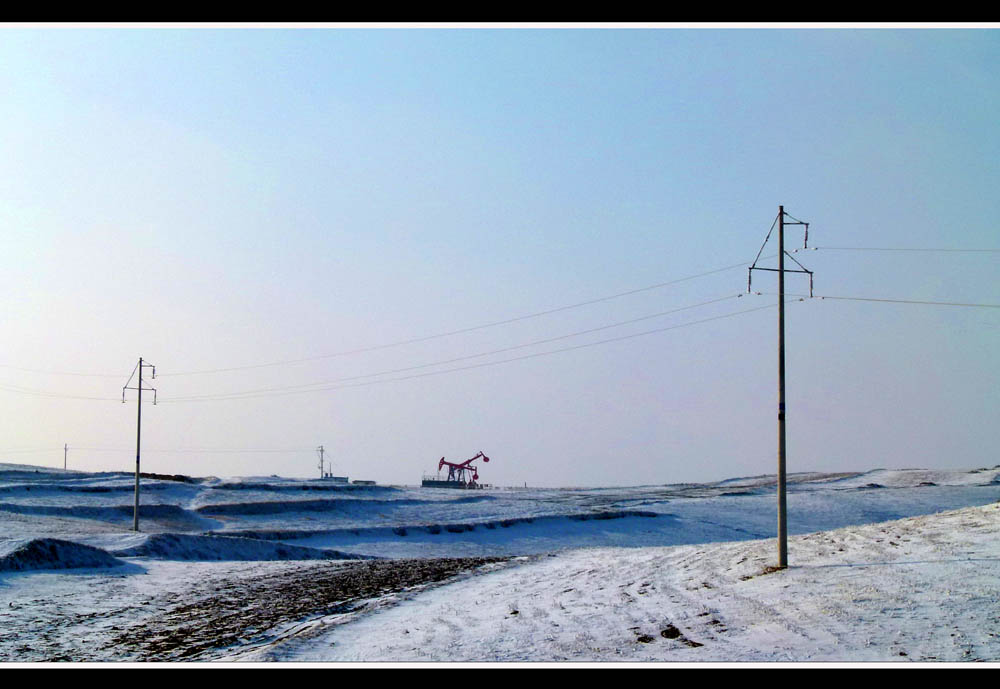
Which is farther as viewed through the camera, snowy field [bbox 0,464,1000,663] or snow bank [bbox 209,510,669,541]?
snow bank [bbox 209,510,669,541]

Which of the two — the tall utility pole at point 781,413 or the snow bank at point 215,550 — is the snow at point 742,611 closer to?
the tall utility pole at point 781,413

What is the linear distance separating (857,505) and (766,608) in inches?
2008

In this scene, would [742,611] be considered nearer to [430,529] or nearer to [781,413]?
[781,413]

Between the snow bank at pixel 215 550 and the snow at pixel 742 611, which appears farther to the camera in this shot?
the snow bank at pixel 215 550

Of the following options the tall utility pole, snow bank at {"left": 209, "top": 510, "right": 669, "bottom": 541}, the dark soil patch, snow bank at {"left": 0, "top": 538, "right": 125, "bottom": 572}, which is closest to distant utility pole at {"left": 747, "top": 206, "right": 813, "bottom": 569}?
the tall utility pole

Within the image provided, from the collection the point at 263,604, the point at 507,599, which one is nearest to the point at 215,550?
the point at 263,604

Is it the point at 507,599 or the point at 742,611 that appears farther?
the point at 507,599

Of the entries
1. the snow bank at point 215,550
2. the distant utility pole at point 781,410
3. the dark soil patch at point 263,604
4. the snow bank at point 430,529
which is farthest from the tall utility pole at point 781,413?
the snow bank at point 430,529

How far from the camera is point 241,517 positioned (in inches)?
2405

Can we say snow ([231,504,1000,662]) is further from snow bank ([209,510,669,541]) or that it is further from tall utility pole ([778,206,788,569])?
snow bank ([209,510,669,541])

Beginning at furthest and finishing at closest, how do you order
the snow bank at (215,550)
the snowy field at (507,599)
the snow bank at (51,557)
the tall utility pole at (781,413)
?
the snow bank at (215,550) < the snow bank at (51,557) < the tall utility pole at (781,413) < the snowy field at (507,599)

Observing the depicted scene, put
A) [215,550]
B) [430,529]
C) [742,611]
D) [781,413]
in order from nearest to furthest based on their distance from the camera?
[742,611] < [781,413] < [215,550] < [430,529]
